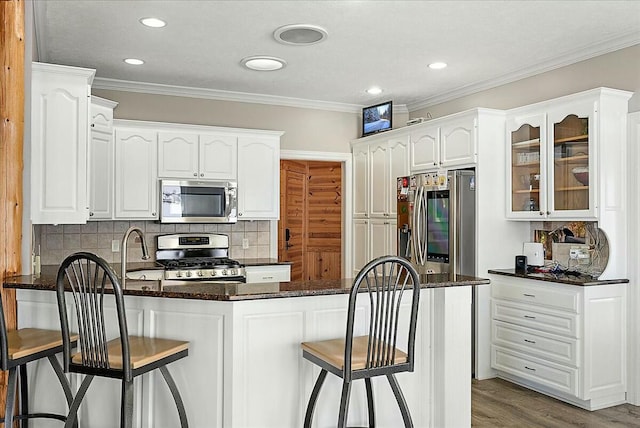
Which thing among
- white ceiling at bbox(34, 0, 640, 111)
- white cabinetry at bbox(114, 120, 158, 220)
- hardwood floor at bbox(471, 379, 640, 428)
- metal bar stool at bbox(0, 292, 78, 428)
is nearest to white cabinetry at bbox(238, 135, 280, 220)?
white ceiling at bbox(34, 0, 640, 111)

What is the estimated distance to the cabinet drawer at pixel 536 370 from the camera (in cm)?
393

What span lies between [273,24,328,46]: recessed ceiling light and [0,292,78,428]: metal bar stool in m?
2.42

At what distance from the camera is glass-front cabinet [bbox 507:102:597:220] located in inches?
Result: 158

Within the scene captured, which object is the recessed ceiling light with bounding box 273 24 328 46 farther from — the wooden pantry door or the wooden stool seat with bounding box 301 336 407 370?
the wooden pantry door

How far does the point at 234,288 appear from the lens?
276 cm

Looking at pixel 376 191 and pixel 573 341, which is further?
pixel 376 191

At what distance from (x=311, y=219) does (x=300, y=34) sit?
13.5 ft

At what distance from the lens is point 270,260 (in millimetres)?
5723

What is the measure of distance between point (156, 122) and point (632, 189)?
4.11 meters

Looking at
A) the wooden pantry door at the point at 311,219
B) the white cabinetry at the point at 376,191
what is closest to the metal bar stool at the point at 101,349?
the white cabinetry at the point at 376,191

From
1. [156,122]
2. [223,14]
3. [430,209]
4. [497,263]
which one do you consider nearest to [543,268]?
[497,263]

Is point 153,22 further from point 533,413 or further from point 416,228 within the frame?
point 533,413

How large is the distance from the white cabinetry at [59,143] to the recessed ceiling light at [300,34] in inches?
52.3

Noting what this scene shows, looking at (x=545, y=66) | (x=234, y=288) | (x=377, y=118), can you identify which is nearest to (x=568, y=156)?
(x=545, y=66)
